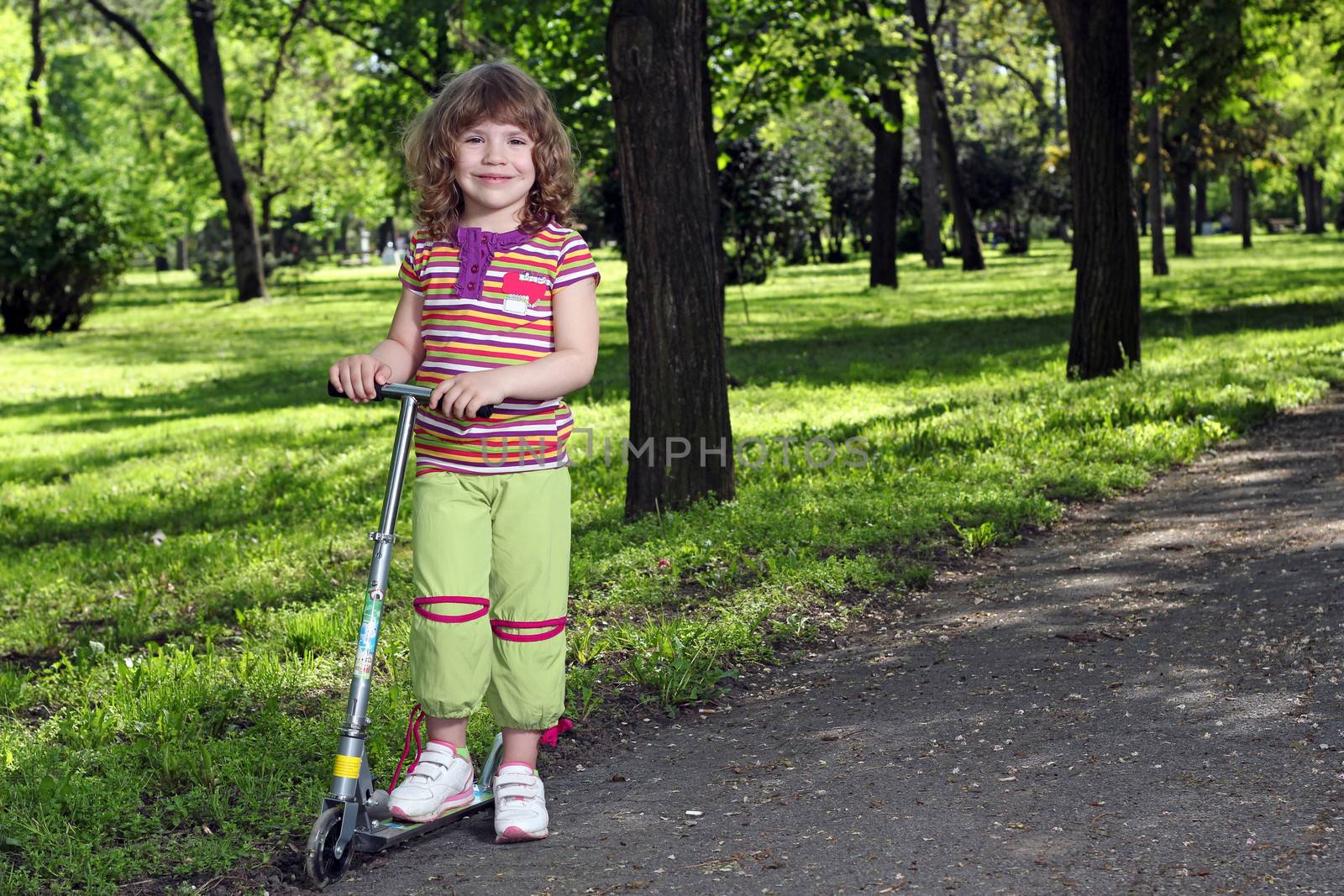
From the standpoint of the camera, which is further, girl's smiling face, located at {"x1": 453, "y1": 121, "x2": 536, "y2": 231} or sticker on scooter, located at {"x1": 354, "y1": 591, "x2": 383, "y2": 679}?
girl's smiling face, located at {"x1": 453, "y1": 121, "x2": 536, "y2": 231}

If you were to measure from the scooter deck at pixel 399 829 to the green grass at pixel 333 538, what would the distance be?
0.27 m

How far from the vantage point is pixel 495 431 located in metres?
3.43

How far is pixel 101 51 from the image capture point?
51500 millimetres

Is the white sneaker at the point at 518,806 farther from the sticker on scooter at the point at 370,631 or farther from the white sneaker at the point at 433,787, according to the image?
the sticker on scooter at the point at 370,631

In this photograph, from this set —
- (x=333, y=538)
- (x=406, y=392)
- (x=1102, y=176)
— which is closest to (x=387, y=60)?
(x=1102, y=176)

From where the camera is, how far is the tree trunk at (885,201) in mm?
27719

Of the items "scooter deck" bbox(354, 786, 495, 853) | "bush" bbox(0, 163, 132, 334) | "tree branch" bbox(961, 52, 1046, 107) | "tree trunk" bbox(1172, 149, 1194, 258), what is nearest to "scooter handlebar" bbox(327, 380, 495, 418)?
"scooter deck" bbox(354, 786, 495, 853)

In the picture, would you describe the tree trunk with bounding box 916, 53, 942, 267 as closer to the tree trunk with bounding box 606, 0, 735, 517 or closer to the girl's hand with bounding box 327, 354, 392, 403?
the tree trunk with bounding box 606, 0, 735, 517

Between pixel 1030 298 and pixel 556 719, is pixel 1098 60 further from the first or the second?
pixel 1030 298

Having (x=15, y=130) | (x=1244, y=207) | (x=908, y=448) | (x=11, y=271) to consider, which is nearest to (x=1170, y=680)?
(x=908, y=448)

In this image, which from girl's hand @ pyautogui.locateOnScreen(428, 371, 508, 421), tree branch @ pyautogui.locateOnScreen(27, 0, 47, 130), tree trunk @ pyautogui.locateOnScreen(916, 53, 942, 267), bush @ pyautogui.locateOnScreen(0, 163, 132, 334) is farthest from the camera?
tree branch @ pyautogui.locateOnScreen(27, 0, 47, 130)

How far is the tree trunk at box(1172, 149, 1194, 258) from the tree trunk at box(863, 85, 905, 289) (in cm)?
1533

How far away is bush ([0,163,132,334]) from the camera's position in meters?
24.7

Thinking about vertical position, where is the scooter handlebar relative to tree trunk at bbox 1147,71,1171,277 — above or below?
below
